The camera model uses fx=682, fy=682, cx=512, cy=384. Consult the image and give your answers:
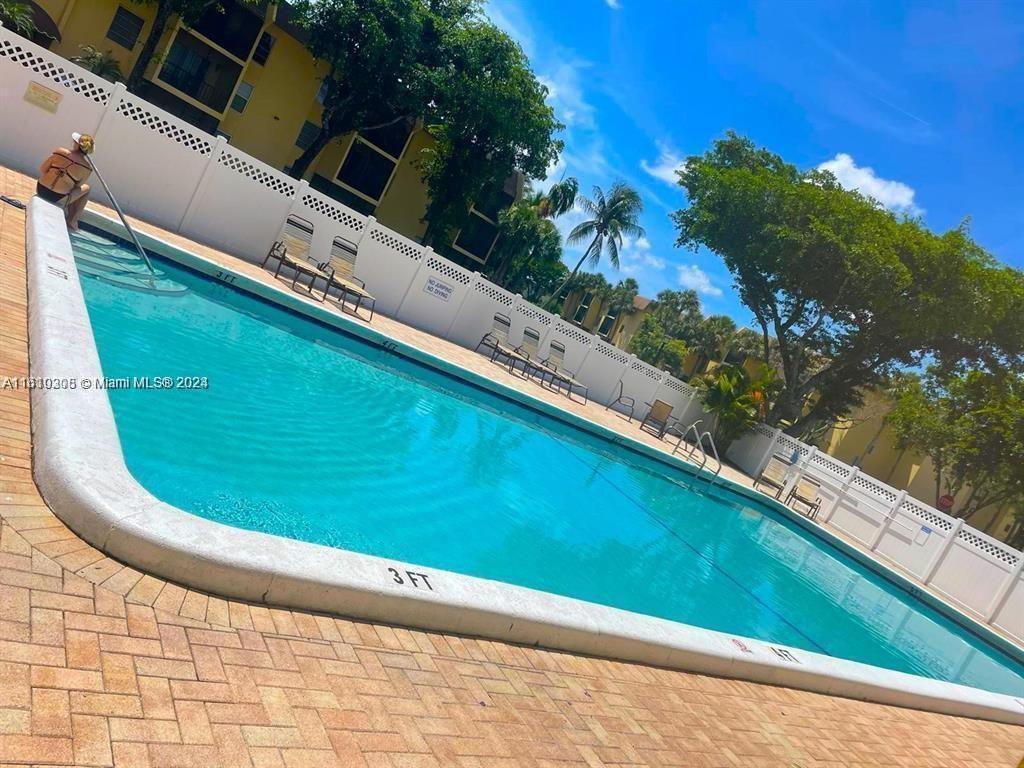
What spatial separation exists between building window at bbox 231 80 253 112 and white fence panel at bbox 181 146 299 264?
1875cm

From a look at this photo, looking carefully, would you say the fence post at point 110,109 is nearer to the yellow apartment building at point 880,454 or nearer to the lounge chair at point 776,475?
the lounge chair at point 776,475

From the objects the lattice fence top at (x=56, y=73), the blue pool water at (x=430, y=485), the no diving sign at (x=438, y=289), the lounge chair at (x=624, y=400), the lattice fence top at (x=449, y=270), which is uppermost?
the lattice fence top at (x=449, y=270)

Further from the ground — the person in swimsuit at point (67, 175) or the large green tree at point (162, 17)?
the large green tree at point (162, 17)

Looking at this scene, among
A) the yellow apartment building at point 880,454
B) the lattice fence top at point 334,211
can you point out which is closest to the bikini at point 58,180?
the lattice fence top at point 334,211

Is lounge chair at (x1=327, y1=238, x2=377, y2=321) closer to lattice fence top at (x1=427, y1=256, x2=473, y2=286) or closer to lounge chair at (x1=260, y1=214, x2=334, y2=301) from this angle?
lounge chair at (x1=260, y1=214, x2=334, y2=301)

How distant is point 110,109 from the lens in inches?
435

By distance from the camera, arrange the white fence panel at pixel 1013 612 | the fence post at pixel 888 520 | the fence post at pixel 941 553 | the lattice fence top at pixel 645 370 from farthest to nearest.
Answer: the lattice fence top at pixel 645 370 → the fence post at pixel 888 520 → the fence post at pixel 941 553 → the white fence panel at pixel 1013 612

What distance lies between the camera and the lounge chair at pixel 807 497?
56.5 feet

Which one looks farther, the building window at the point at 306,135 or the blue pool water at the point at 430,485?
the building window at the point at 306,135

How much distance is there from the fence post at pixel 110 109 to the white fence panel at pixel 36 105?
58 mm

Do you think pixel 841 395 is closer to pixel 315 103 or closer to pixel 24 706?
pixel 315 103

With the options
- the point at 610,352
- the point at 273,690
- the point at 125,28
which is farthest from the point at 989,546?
the point at 125,28

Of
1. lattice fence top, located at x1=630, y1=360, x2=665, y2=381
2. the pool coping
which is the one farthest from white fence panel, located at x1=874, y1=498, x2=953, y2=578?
the pool coping

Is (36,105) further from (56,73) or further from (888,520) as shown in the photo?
(888,520)
